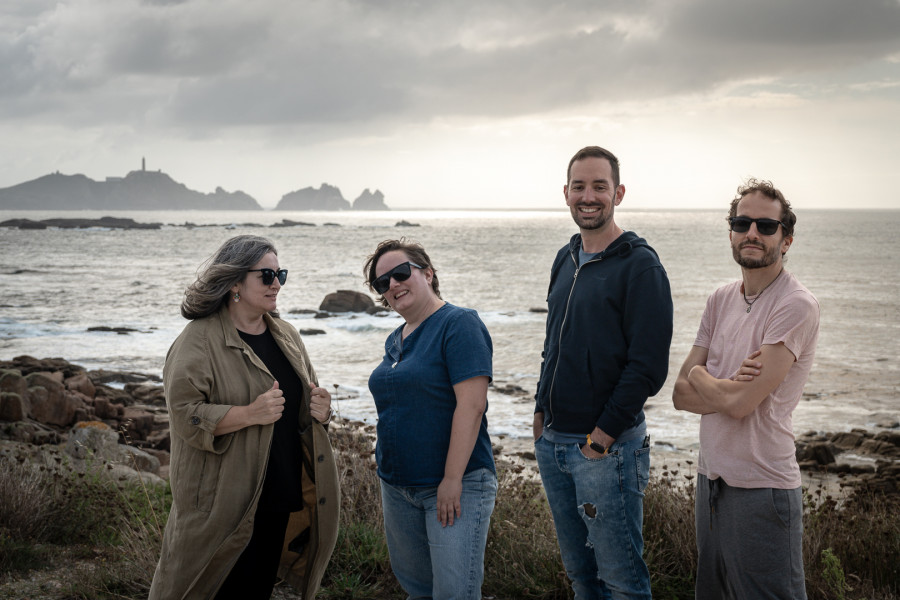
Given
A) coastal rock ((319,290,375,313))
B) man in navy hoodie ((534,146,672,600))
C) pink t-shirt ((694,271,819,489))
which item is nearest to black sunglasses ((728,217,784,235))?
pink t-shirt ((694,271,819,489))

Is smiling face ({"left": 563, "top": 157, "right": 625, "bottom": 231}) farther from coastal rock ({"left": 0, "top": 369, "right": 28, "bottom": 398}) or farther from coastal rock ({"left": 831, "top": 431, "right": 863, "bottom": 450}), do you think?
coastal rock ({"left": 0, "top": 369, "right": 28, "bottom": 398})

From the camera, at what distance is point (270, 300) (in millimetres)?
3455

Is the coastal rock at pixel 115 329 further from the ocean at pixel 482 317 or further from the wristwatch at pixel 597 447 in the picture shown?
the wristwatch at pixel 597 447

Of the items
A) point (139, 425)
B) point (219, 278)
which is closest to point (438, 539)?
point (219, 278)

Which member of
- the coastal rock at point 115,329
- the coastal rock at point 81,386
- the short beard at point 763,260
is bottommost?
the coastal rock at point 115,329

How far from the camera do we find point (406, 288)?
3273 mm

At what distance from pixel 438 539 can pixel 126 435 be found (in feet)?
29.2

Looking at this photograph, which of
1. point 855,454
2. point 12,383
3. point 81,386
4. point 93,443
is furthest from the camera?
point 81,386

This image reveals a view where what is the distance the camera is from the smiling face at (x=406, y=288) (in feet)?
10.7

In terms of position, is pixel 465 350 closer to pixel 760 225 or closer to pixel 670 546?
pixel 760 225

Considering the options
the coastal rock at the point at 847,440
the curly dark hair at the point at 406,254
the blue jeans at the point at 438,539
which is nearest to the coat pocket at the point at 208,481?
the blue jeans at the point at 438,539

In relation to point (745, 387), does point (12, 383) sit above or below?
below

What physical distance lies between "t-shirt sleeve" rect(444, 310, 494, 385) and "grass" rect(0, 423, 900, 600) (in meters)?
2.07

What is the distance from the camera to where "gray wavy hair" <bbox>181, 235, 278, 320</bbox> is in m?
3.35
